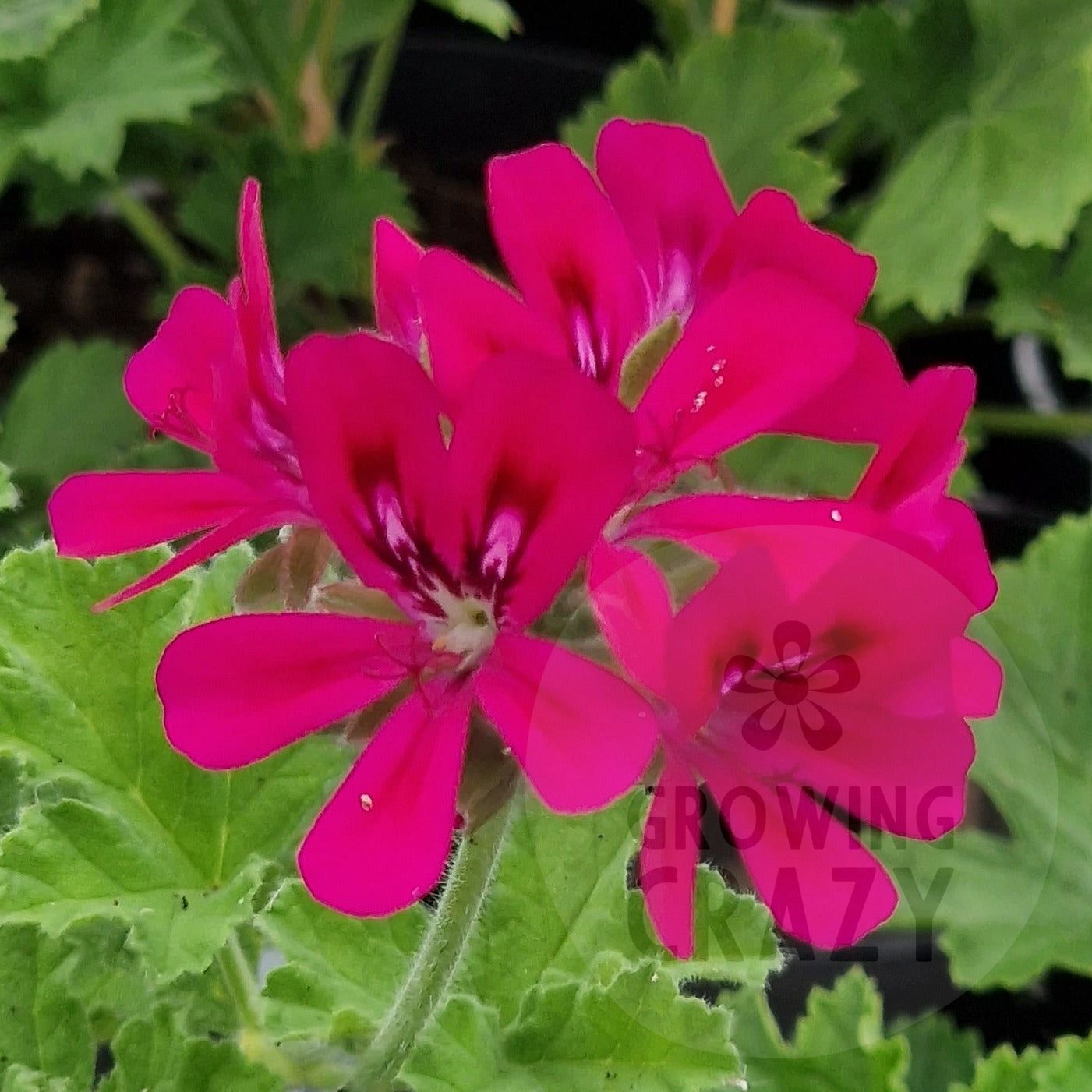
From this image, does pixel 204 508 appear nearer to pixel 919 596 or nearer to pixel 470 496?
pixel 470 496

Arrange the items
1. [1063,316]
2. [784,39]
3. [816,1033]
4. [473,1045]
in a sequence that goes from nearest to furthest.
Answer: [473,1045] → [816,1033] → [784,39] → [1063,316]

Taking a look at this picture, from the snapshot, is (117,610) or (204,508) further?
(117,610)

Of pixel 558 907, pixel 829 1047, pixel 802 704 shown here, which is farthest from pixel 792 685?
pixel 829 1047

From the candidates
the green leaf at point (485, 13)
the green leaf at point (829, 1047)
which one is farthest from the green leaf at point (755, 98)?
the green leaf at point (829, 1047)

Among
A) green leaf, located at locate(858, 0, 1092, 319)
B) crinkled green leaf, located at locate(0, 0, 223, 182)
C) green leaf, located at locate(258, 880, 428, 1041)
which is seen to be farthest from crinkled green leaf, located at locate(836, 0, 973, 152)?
green leaf, located at locate(258, 880, 428, 1041)

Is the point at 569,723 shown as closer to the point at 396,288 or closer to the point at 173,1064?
the point at 396,288

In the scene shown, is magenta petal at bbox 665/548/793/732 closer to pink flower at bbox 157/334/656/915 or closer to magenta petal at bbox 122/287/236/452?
pink flower at bbox 157/334/656/915

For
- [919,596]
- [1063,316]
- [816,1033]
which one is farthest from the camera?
[1063,316]

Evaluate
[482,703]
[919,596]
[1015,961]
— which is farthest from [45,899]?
[1015,961]
